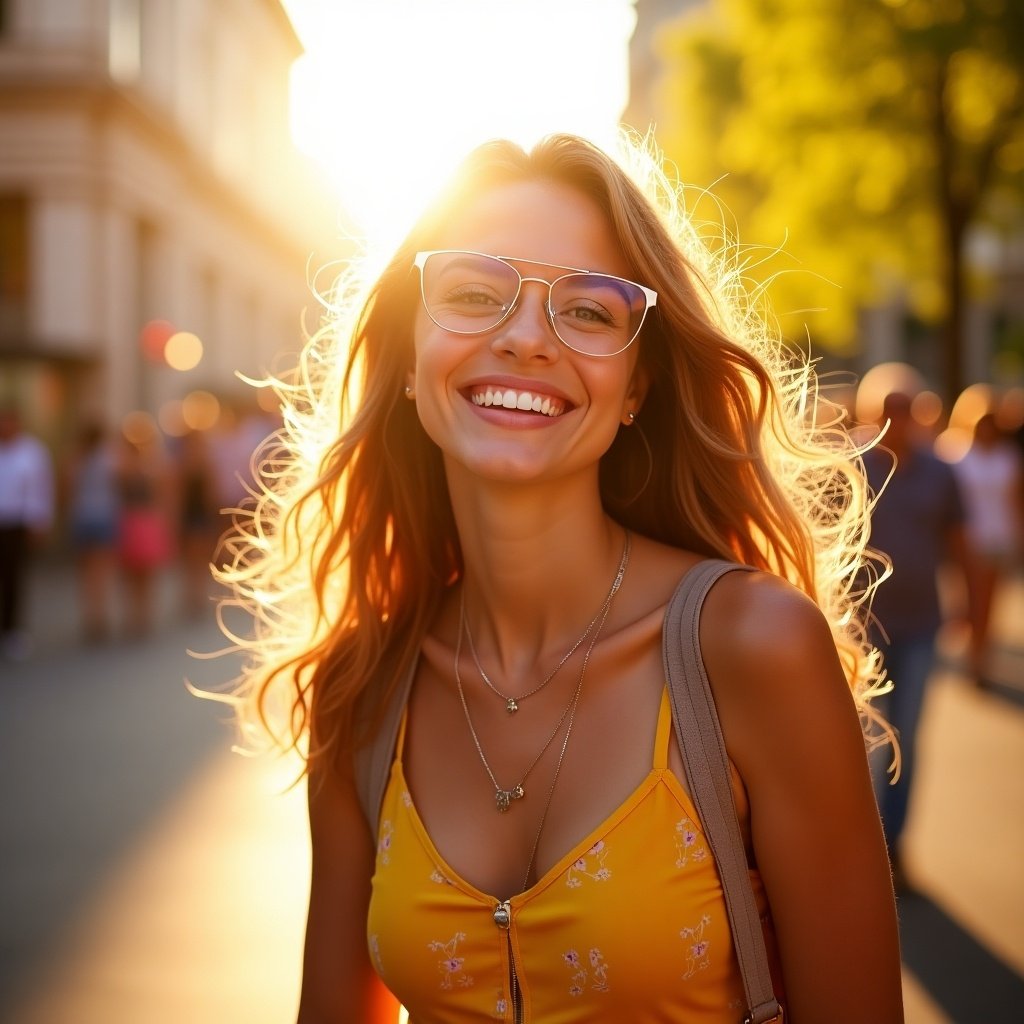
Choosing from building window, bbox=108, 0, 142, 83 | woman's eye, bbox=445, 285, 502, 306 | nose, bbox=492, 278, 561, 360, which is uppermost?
building window, bbox=108, 0, 142, 83

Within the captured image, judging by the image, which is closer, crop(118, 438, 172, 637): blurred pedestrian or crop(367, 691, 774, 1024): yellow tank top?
crop(367, 691, 774, 1024): yellow tank top

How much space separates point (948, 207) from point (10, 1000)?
18.5 m

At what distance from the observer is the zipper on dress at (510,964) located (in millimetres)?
1902

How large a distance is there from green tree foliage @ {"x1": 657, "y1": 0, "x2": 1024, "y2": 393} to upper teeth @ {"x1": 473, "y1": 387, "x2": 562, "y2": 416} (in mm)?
16113

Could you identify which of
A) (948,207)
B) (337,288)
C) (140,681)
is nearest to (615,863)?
(337,288)

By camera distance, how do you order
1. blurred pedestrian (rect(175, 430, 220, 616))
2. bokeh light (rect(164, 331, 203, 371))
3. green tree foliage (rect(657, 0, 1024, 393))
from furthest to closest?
bokeh light (rect(164, 331, 203, 371)) < green tree foliage (rect(657, 0, 1024, 393)) < blurred pedestrian (rect(175, 430, 220, 616))

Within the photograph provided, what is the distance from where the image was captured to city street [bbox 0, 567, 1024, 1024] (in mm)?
4199

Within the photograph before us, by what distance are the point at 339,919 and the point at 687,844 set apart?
700 mm

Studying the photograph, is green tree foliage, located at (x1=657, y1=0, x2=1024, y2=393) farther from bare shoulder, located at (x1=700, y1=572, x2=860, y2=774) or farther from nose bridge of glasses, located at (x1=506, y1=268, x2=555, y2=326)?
bare shoulder, located at (x1=700, y1=572, x2=860, y2=774)

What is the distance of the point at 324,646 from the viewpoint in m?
2.51

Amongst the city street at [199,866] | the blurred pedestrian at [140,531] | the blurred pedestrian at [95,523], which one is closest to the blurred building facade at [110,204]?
A: the blurred pedestrian at [95,523]

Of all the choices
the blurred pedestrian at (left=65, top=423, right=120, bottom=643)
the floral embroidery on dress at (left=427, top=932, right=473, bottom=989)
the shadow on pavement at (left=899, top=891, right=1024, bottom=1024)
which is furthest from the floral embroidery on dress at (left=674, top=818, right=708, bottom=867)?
the blurred pedestrian at (left=65, top=423, right=120, bottom=643)

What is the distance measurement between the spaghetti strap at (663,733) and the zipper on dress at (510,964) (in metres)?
0.30

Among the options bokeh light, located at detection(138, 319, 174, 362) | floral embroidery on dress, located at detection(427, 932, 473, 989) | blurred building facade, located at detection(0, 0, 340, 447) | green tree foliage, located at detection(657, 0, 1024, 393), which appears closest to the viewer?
floral embroidery on dress, located at detection(427, 932, 473, 989)
